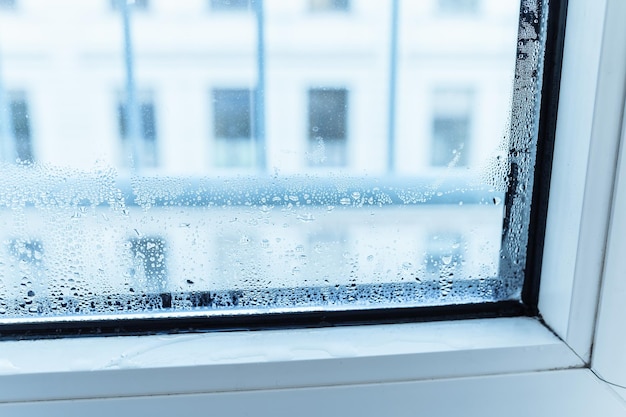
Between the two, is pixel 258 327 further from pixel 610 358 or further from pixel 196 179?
pixel 610 358

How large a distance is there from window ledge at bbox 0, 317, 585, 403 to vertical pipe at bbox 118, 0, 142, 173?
0.61ft

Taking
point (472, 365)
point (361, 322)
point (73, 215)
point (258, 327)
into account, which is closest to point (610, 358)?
point (472, 365)

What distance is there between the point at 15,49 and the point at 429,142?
0.44 m

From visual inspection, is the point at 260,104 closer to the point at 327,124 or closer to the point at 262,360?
the point at 327,124

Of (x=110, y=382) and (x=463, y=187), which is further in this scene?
(x=463, y=187)

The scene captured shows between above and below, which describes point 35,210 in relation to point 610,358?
above

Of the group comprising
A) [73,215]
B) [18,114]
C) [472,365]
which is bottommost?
[472,365]

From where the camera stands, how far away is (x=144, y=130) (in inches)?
19.8


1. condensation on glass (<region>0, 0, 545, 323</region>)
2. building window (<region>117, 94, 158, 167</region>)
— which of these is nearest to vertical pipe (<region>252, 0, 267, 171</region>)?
condensation on glass (<region>0, 0, 545, 323</region>)

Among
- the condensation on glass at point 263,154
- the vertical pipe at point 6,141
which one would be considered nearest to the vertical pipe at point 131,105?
the condensation on glass at point 263,154

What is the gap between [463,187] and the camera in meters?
0.53

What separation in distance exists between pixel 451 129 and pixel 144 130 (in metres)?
0.33

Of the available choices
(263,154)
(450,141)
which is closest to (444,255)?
(450,141)

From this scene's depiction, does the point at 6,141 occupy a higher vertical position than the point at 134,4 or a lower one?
lower
